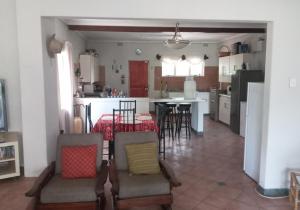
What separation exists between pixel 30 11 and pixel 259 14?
2953 mm

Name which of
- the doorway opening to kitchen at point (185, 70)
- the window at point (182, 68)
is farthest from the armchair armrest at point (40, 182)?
the window at point (182, 68)

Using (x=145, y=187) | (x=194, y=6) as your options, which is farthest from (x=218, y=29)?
(x=145, y=187)

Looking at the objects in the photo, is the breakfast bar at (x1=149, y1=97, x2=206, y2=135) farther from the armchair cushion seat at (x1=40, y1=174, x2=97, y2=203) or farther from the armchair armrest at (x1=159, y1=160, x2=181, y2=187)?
the armchair cushion seat at (x1=40, y1=174, x2=97, y2=203)

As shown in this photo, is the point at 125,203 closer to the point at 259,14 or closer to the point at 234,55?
the point at 259,14

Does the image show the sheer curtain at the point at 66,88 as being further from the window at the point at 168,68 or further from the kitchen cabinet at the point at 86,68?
the window at the point at 168,68

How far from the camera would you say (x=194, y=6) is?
11.0ft

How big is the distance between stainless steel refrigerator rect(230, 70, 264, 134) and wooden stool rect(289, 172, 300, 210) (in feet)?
12.3

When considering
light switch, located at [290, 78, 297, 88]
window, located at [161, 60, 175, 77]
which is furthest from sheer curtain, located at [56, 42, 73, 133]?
window, located at [161, 60, 175, 77]

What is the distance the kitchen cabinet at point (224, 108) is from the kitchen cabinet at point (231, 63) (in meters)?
0.73

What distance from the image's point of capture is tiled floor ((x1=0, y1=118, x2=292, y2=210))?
323 centimetres

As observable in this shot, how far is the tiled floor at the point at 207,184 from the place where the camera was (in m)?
3.23

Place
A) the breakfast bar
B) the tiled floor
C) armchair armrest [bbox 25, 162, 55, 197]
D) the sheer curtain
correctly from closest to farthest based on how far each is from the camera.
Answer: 1. armchair armrest [bbox 25, 162, 55, 197]
2. the tiled floor
3. the sheer curtain
4. the breakfast bar

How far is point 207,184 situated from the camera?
12.6 ft

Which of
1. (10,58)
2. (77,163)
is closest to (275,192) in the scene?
(77,163)
